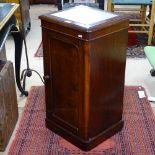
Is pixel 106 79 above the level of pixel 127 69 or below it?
above

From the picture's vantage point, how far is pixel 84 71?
1.62 m

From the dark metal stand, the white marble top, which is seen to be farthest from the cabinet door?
the dark metal stand

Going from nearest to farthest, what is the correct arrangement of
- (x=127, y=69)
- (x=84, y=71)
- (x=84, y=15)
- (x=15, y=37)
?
1. (x=84, y=71)
2. (x=84, y=15)
3. (x=15, y=37)
4. (x=127, y=69)

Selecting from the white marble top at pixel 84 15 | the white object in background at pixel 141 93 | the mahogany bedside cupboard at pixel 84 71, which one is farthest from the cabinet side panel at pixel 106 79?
the white object in background at pixel 141 93

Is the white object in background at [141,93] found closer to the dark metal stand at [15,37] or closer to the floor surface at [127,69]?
the floor surface at [127,69]

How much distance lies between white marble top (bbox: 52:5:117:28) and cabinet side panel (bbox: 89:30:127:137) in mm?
107

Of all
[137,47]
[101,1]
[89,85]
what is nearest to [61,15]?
[89,85]

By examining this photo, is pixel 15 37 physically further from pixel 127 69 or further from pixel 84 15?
pixel 127 69

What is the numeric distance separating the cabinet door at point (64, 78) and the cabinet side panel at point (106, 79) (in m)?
0.08

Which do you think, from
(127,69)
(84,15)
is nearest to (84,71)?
(84,15)

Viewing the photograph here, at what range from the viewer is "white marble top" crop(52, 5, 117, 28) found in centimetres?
161

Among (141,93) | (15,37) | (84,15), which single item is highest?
(84,15)

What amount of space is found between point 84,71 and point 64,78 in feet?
0.60

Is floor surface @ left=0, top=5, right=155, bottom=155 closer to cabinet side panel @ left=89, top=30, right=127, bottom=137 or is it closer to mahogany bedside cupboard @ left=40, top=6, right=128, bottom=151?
mahogany bedside cupboard @ left=40, top=6, right=128, bottom=151
